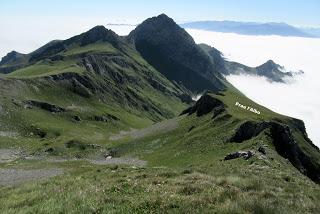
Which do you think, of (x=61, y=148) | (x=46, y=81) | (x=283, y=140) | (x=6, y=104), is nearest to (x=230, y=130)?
(x=283, y=140)

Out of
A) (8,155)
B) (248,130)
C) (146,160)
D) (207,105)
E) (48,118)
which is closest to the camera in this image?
(248,130)

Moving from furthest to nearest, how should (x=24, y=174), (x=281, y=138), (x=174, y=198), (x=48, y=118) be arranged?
(x=48, y=118)
(x=281, y=138)
(x=24, y=174)
(x=174, y=198)

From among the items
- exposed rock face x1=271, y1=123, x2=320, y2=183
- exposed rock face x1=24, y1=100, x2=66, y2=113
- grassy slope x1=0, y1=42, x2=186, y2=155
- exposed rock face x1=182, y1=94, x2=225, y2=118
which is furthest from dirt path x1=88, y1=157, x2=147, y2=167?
exposed rock face x1=24, y1=100, x2=66, y2=113

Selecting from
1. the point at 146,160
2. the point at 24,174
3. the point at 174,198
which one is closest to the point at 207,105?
the point at 146,160

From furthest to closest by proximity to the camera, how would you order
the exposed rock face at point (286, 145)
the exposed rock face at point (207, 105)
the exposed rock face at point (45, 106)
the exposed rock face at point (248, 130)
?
the exposed rock face at point (45, 106), the exposed rock face at point (207, 105), the exposed rock face at point (248, 130), the exposed rock face at point (286, 145)

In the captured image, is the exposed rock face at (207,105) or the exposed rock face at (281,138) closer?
the exposed rock face at (281,138)

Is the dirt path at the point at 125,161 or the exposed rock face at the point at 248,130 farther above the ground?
the exposed rock face at the point at 248,130

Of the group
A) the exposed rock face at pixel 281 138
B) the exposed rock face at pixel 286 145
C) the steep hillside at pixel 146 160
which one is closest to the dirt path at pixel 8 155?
the steep hillside at pixel 146 160

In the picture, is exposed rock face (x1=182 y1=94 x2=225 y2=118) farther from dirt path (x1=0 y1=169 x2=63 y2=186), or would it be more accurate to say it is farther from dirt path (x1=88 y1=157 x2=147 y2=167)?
dirt path (x1=0 y1=169 x2=63 y2=186)

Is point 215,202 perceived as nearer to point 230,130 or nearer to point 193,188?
point 193,188

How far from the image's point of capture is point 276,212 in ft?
60.0

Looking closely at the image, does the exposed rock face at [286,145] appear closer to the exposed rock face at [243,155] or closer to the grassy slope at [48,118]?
the exposed rock face at [243,155]

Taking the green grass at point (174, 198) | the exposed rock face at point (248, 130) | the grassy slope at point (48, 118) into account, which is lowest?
the grassy slope at point (48, 118)

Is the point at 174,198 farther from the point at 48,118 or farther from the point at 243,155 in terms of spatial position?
the point at 48,118
